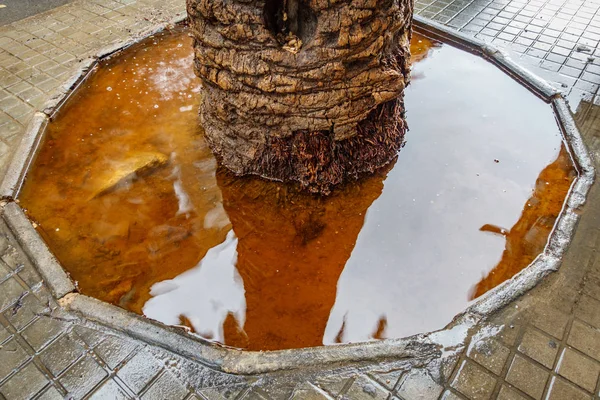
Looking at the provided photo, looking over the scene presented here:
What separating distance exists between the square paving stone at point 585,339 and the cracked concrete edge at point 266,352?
1.02 metres

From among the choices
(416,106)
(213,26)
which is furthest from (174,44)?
(416,106)

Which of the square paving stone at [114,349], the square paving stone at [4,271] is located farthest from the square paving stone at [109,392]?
the square paving stone at [4,271]

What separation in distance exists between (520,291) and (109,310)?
10.8ft

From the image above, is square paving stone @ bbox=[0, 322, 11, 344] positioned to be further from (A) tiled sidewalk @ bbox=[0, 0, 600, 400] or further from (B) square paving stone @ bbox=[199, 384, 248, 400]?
(B) square paving stone @ bbox=[199, 384, 248, 400]

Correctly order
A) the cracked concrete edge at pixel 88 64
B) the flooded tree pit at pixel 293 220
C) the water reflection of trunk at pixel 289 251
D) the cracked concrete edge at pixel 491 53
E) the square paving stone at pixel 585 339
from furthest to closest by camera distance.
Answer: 1. the cracked concrete edge at pixel 491 53
2. the cracked concrete edge at pixel 88 64
3. the flooded tree pit at pixel 293 220
4. the water reflection of trunk at pixel 289 251
5. the square paving stone at pixel 585 339

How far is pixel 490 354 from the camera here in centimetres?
312

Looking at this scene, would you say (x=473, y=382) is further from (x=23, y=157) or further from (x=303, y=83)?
(x=23, y=157)

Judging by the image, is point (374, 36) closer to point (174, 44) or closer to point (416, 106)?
point (416, 106)

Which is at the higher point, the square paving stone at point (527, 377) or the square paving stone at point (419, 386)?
the square paving stone at point (419, 386)

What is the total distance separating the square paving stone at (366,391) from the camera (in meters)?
2.92

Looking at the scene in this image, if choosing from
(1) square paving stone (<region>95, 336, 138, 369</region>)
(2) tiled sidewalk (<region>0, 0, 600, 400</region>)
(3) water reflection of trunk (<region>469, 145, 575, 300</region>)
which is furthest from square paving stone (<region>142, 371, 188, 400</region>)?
(3) water reflection of trunk (<region>469, 145, 575, 300</region>)

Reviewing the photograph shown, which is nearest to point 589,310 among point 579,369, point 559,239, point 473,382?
point 579,369

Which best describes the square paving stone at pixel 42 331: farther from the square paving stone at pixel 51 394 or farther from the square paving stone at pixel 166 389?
the square paving stone at pixel 166 389

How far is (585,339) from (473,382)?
0.97m
